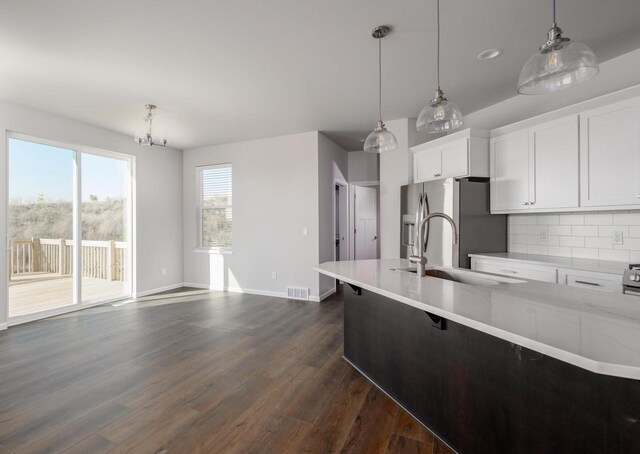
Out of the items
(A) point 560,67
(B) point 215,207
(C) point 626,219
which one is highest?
(A) point 560,67

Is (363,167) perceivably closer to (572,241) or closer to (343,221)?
(343,221)

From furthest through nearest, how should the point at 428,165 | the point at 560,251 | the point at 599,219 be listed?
the point at 428,165 < the point at 560,251 < the point at 599,219

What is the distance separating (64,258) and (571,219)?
252 inches

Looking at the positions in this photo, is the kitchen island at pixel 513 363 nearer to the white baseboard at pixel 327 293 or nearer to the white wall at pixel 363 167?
the white baseboard at pixel 327 293

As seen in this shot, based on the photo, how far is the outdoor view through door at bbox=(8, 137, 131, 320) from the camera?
3.94 metres

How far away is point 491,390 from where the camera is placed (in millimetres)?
1446

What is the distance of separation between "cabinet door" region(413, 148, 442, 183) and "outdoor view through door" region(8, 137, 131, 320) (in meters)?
4.83

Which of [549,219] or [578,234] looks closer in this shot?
[578,234]

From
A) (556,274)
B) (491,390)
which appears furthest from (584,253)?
(491,390)

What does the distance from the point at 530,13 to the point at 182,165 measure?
595 centimetres

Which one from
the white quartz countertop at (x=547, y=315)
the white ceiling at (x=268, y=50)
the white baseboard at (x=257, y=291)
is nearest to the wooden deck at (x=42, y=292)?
the white baseboard at (x=257, y=291)

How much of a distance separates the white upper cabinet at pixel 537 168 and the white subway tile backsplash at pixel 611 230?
0.36 metres

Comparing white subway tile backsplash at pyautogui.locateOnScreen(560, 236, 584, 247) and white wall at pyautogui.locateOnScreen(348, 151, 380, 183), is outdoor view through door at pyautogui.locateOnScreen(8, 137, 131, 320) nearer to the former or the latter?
white wall at pyautogui.locateOnScreen(348, 151, 380, 183)

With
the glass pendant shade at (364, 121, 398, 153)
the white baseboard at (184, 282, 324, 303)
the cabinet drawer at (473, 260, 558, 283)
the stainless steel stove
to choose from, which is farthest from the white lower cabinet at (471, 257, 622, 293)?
the white baseboard at (184, 282, 324, 303)
